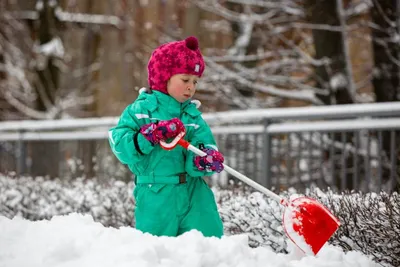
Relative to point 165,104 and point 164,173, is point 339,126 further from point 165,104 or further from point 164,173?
point 164,173

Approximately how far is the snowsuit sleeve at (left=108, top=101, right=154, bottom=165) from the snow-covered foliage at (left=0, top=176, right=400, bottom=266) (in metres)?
1.10

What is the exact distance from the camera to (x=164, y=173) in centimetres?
451

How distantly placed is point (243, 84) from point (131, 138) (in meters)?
8.02

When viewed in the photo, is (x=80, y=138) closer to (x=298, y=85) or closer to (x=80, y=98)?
(x=298, y=85)

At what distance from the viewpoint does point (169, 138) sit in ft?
14.3

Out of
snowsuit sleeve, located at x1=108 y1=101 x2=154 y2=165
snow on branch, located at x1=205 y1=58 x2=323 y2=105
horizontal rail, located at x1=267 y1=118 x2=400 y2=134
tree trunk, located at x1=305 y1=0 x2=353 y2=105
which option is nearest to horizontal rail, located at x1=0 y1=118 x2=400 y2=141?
horizontal rail, located at x1=267 y1=118 x2=400 y2=134

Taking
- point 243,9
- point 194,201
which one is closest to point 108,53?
point 243,9

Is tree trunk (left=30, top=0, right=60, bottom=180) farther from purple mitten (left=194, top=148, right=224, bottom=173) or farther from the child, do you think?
purple mitten (left=194, top=148, right=224, bottom=173)

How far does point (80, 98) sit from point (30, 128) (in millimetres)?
12579

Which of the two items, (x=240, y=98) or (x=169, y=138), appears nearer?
(x=169, y=138)

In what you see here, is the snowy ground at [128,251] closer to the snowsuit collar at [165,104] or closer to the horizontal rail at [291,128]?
the snowsuit collar at [165,104]

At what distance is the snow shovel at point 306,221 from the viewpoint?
4.39 m

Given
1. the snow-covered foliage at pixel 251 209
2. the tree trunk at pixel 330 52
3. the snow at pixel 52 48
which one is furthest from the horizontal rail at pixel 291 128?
the snow at pixel 52 48

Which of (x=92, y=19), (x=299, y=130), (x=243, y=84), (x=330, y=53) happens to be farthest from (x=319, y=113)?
(x=92, y=19)
